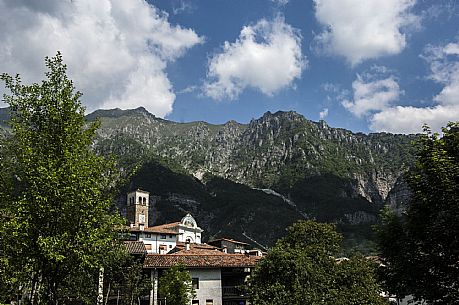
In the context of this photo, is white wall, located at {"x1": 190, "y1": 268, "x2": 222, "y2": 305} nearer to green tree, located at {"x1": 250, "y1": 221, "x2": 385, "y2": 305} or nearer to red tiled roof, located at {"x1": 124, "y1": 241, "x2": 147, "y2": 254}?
red tiled roof, located at {"x1": 124, "y1": 241, "x2": 147, "y2": 254}

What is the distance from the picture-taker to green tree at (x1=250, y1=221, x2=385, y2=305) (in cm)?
3253

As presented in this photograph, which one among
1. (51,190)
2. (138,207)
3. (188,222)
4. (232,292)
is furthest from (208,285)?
(138,207)

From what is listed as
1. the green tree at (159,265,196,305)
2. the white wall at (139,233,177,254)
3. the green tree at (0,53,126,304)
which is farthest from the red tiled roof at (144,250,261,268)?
the white wall at (139,233,177,254)

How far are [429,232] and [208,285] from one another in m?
35.1

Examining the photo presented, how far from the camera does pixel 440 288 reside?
1228cm

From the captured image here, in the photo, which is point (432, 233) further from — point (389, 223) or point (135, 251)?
point (135, 251)

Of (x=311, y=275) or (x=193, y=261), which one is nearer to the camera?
(x=311, y=275)

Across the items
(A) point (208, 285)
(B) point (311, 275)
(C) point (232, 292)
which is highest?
(B) point (311, 275)

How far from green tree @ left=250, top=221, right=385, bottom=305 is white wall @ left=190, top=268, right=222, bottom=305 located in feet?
29.0

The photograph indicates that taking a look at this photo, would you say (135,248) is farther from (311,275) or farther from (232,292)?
(311,275)

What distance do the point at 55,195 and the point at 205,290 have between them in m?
34.7

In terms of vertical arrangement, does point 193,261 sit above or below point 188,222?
below

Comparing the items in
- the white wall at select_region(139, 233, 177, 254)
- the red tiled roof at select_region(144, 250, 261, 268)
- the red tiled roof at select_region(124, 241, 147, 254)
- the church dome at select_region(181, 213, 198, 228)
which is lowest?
the red tiled roof at select_region(144, 250, 261, 268)

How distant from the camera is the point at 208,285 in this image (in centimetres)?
4425
